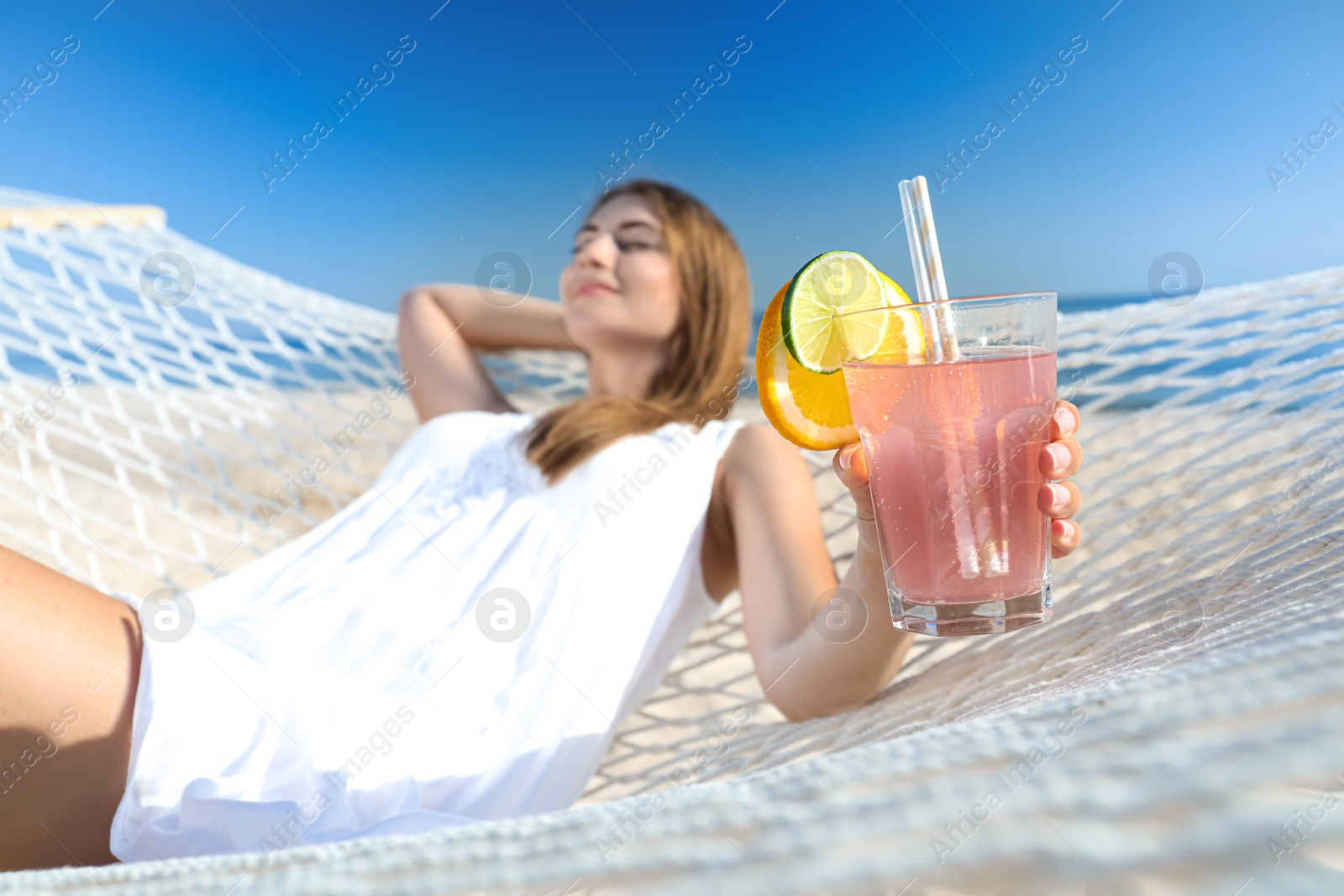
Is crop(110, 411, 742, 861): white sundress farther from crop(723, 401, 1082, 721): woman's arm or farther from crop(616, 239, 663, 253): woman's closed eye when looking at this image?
crop(616, 239, 663, 253): woman's closed eye

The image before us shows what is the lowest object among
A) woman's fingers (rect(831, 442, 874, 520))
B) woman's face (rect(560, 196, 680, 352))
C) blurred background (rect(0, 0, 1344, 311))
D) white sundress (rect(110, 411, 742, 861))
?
white sundress (rect(110, 411, 742, 861))

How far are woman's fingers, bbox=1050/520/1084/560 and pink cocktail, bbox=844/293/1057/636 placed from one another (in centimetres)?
3

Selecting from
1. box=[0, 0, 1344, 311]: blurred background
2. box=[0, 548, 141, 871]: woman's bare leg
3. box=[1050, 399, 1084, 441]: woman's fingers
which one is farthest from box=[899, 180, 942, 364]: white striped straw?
box=[0, 0, 1344, 311]: blurred background

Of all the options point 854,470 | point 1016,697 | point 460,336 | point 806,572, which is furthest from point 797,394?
point 460,336

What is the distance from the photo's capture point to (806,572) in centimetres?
134

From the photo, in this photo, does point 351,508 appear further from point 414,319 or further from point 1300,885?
point 1300,885

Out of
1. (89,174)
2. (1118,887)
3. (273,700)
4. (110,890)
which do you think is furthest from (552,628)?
(89,174)

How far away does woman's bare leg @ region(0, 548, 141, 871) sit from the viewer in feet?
2.98

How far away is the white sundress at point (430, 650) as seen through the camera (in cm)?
97

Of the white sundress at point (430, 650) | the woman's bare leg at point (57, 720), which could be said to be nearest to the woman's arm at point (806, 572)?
the white sundress at point (430, 650)

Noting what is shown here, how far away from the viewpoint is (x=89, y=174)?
18.2 m

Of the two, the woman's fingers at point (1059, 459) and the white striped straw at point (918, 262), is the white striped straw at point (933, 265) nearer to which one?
the white striped straw at point (918, 262)

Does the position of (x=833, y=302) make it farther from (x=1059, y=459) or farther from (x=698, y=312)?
(x=698, y=312)

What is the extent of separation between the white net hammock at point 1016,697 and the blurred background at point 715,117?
37.7 ft
